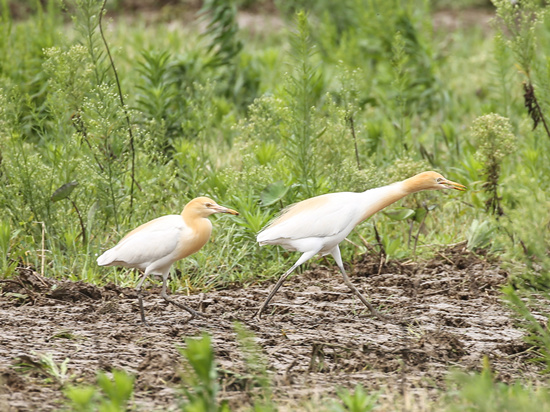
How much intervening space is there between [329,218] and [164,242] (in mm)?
970

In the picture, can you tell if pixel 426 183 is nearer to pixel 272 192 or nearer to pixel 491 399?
pixel 272 192

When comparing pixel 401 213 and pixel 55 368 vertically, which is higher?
pixel 401 213

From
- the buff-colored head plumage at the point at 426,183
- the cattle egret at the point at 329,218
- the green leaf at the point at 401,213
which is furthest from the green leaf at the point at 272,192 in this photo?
the buff-colored head plumage at the point at 426,183

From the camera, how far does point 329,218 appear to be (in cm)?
460

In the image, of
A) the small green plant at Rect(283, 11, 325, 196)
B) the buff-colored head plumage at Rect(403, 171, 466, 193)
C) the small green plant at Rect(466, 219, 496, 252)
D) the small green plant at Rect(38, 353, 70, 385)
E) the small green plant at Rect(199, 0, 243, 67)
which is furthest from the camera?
the small green plant at Rect(199, 0, 243, 67)

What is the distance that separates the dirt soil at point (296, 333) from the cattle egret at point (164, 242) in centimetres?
33

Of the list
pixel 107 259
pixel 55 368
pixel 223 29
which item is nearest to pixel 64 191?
pixel 107 259

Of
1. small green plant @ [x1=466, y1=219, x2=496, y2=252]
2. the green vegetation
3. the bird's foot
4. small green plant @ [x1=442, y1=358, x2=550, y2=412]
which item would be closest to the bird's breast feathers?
the bird's foot

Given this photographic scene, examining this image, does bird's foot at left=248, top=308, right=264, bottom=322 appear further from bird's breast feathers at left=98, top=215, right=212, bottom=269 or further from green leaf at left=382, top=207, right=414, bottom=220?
green leaf at left=382, top=207, right=414, bottom=220

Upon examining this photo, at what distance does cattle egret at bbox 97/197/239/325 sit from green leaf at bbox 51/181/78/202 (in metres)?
0.95

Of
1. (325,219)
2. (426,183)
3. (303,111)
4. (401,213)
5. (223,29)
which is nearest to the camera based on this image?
(325,219)

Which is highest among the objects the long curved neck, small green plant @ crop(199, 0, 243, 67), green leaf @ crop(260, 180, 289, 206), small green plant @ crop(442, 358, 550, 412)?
small green plant @ crop(199, 0, 243, 67)

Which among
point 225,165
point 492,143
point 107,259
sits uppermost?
point 225,165

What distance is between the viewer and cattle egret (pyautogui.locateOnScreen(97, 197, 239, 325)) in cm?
446
